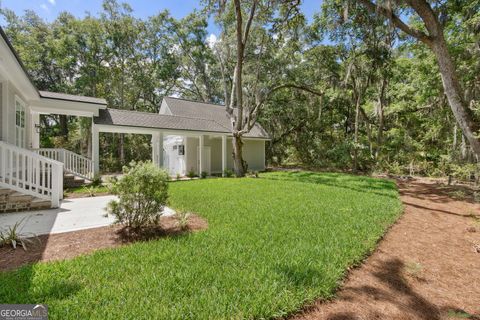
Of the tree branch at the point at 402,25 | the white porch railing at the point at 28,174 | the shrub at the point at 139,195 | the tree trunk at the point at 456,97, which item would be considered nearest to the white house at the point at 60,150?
the white porch railing at the point at 28,174

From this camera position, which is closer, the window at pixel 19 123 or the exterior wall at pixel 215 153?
the window at pixel 19 123

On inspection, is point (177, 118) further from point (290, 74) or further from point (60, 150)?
point (290, 74)

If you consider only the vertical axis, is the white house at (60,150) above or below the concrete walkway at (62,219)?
above

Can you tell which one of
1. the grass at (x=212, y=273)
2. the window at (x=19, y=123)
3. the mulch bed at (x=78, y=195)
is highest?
the window at (x=19, y=123)

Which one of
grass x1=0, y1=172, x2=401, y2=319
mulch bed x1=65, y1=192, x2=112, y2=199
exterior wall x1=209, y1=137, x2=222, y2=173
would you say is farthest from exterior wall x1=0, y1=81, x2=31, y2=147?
exterior wall x1=209, y1=137, x2=222, y2=173

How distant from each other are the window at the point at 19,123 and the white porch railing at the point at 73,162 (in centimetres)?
79

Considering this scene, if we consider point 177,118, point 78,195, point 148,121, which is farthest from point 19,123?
point 177,118

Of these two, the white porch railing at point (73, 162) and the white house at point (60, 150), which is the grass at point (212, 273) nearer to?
the white house at point (60, 150)

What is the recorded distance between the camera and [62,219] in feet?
16.6

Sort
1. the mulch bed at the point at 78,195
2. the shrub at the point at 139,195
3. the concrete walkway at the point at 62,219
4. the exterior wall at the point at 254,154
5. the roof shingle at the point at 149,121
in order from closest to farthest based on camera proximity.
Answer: the shrub at the point at 139,195
the concrete walkway at the point at 62,219
the mulch bed at the point at 78,195
the roof shingle at the point at 149,121
the exterior wall at the point at 254,154

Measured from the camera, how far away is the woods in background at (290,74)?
37.6 feet

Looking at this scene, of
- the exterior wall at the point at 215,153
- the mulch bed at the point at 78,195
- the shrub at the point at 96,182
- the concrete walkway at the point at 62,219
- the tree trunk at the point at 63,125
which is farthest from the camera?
the tree trunk at the point at 63,125

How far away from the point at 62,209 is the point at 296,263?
19.4ft

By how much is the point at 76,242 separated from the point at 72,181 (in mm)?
6654
